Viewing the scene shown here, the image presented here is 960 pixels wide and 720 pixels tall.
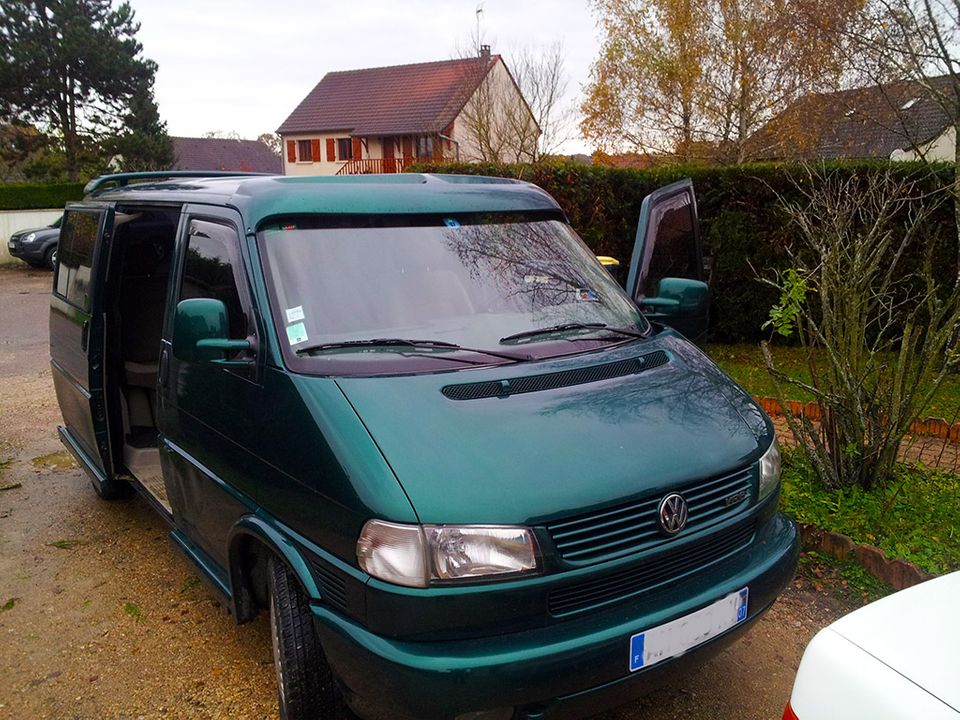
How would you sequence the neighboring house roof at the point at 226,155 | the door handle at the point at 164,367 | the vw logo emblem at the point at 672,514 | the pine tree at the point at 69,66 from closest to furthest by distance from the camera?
the vw logo emblem at the point at 672,514
the door handle at the point at 164,367
the pine tree at the point at 69,66
the neighboring house roof at the point at 226,155

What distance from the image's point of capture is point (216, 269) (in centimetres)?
340

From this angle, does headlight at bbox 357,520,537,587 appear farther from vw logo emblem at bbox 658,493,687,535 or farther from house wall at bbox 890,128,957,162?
house wall at bbox 890,128,957,162

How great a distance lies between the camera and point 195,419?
338cm

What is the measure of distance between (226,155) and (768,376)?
6282 centimetres

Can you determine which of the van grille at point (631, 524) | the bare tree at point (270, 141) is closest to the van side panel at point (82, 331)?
the van grille at point (631, 524)

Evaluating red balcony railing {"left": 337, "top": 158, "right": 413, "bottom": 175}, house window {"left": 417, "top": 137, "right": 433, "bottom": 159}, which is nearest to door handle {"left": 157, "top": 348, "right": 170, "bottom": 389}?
red balcony railing {"left": 337, "top": 158, "right": 413, "bottom": 175}

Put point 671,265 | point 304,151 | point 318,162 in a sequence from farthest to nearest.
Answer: point 304,151 < point 318,162 < point 671,265

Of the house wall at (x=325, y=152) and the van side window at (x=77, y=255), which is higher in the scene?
the house wall at (x=325, y=152)

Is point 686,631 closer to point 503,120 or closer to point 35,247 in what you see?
point 35,247

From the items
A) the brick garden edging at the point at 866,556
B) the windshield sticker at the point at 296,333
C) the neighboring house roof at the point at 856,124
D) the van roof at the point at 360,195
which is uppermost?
the neighboring house roof at the point at 856,124

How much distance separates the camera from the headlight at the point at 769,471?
2.92 metres

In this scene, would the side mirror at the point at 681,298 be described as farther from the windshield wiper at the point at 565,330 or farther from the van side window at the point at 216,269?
the van side window at the point at 216,269

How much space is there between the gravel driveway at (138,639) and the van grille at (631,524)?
0.97 m

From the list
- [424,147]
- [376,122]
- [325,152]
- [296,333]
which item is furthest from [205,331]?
[325,152]
